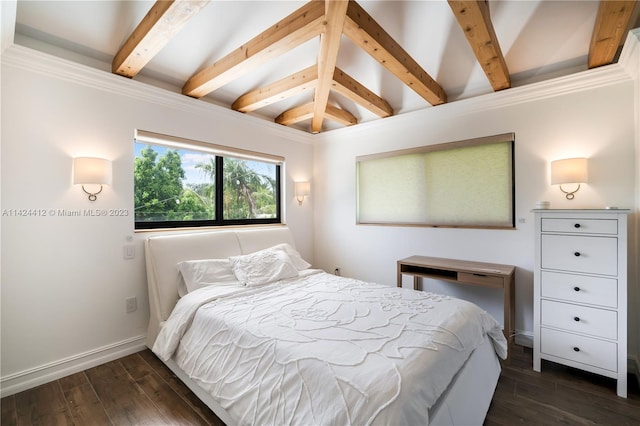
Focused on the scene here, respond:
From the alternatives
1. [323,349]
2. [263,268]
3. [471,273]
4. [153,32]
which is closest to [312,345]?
[323,349]

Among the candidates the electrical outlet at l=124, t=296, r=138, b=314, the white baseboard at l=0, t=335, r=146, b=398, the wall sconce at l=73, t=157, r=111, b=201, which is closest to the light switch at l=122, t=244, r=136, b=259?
the electrical outlet at l=124, t=296, r=138, b=314

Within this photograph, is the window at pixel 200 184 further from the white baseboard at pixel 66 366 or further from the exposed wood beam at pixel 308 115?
the white baseboard at pixel 66 366

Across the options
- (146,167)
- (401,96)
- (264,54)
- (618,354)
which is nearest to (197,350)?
(146,167)

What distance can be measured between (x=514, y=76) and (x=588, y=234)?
5.54 ft

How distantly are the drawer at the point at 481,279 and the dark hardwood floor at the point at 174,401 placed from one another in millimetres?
687

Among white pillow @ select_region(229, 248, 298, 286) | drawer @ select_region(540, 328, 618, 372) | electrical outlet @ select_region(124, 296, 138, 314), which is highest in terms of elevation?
white pillow @ select_region(229, 248, 298, 286)

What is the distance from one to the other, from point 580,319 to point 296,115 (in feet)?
11.4

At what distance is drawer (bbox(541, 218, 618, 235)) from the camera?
2018 millimetres

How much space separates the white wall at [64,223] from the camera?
202 centimetres

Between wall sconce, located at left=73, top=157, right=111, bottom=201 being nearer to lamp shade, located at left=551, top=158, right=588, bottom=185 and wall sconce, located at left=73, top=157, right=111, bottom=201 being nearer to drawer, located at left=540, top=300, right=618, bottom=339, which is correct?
drawer, located at left=540, top=300, right=618, bottom=339

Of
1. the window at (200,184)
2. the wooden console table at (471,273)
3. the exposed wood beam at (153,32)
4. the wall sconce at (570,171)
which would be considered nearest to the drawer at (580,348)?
the wooden console table at (471,273)

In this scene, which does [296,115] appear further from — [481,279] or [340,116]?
[481,279]

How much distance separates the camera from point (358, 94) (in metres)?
3.05

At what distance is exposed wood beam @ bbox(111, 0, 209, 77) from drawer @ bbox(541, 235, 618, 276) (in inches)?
119
